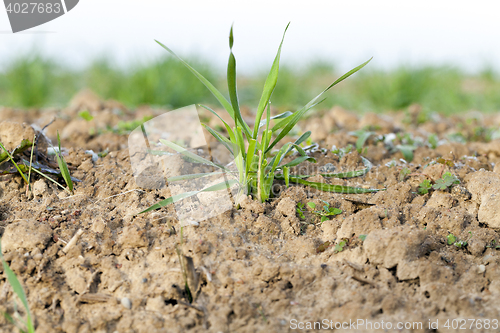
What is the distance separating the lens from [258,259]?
1417mm

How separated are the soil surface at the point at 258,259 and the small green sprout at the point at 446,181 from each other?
32 mm

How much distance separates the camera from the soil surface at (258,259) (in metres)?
1.25

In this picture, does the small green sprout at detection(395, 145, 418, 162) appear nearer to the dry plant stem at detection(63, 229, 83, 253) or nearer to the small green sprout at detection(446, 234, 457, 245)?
the small green sprout at detection(446, 234, 457, 245)

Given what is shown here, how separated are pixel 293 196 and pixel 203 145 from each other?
783 millimetres

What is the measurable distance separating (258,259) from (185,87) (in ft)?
15.1

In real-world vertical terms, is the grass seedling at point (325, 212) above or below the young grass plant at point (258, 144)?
below

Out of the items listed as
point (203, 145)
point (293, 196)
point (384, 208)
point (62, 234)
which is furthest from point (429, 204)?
point (62, 234)

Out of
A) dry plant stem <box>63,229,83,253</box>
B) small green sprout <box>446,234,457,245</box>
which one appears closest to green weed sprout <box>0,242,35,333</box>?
dry plant stem <box>63,229,83,253</box>

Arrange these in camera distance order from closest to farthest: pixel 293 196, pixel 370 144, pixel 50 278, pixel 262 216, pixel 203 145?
pixel 50 278 < pixel 262 216 < pixel 293 196 < pixel 203 145 < pixel 370 144

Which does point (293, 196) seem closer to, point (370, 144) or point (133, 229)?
point (133, 229)

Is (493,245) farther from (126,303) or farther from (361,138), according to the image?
(126,303)

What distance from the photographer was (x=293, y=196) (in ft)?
5.62

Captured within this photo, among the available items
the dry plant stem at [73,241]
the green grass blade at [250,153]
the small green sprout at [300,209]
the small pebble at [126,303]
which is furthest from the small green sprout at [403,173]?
the dry plant stem at [73,241]

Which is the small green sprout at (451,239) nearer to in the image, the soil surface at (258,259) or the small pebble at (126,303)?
the soil surface at (258,259)
